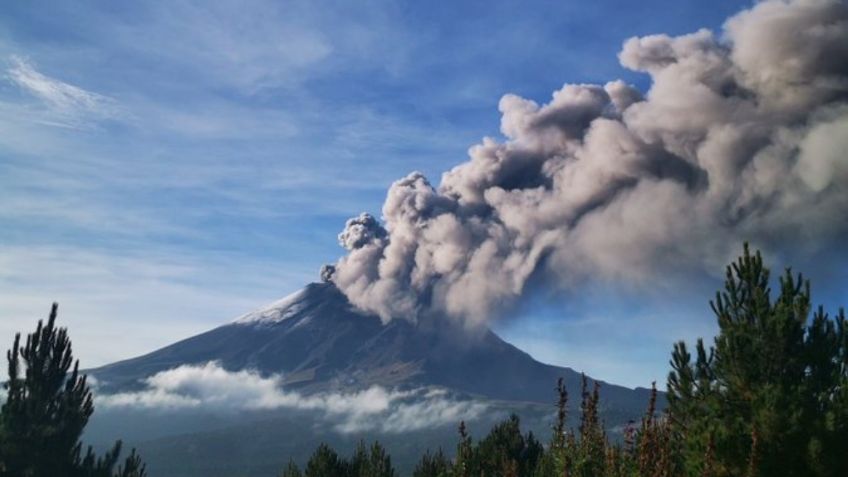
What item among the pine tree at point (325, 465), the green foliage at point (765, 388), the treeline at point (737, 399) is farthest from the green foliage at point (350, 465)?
the green foliage at point (765, 388)

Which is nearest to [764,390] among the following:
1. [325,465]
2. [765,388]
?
[765,388]

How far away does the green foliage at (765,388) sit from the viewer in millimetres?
17828

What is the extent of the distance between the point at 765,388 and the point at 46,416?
2612cm

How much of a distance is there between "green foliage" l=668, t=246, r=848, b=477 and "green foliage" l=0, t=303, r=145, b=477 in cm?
2194

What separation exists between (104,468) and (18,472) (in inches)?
124

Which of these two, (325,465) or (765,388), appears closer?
(765,388)

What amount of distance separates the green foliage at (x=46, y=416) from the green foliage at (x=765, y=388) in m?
21.9

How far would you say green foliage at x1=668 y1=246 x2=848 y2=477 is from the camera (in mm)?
17828

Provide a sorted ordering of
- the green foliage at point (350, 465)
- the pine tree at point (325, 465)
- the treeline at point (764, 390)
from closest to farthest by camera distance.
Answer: the treeline at point (764, 390) → the green foliage at point (350, 465) → the pine tree at point (325, 465)

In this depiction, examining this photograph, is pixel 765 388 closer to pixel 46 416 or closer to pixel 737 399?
pixel 737 399

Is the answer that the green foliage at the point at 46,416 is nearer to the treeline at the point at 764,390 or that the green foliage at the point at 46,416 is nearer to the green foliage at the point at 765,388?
the treeline at the point at 764,390

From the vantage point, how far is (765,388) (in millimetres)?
18656

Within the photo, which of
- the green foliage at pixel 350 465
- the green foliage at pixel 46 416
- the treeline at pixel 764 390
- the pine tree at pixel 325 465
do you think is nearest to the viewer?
the treeline at pixel 764 390

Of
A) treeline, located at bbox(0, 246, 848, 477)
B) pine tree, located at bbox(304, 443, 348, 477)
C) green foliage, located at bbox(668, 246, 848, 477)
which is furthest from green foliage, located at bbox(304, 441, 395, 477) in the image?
green foliage, located at bbox(668, 246, 848, 477)
